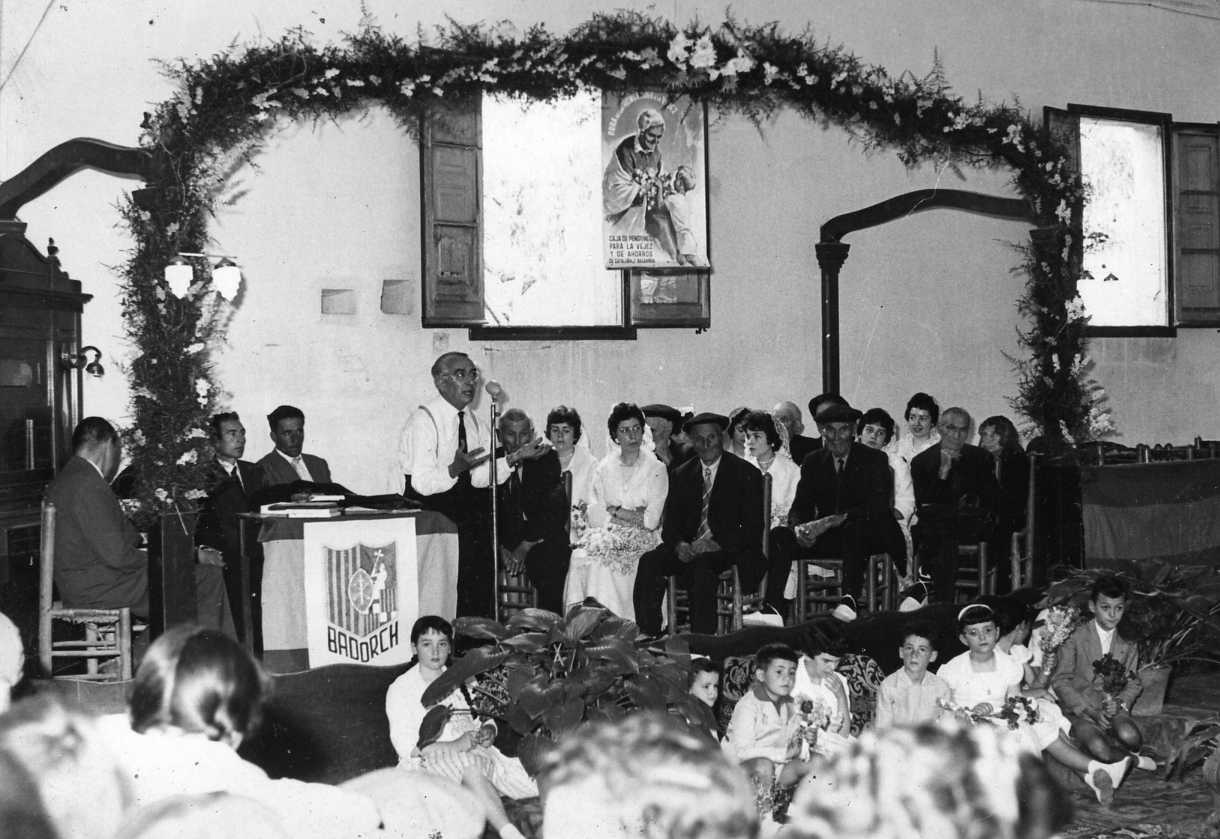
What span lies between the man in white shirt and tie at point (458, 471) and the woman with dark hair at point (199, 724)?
521cm

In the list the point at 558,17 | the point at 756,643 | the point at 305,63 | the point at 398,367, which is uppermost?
the point at 558,17

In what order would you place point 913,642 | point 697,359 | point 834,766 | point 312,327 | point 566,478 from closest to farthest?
point 834,766 < point 913,642 < point 566,478 < point 312,327 < point 697,359

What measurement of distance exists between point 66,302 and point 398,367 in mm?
1999

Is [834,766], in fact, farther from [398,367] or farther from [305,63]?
[398,367]

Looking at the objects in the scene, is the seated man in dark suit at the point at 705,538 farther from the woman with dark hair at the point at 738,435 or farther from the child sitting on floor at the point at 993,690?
the child sitting on floor at the point at 993,690

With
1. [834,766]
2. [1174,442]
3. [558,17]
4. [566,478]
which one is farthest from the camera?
[1174,442]

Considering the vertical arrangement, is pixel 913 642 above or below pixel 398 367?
below

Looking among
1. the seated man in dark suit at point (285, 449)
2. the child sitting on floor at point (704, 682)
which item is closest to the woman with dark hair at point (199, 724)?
the child sitting on floor at point (704, 682)

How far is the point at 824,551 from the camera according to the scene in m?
7.47

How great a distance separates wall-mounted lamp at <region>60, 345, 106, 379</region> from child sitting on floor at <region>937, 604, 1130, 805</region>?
4.52m

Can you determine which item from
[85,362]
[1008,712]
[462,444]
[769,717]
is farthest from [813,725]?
[85,362]

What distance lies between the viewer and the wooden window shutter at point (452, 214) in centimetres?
846

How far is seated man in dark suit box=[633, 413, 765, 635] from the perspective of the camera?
276 inches

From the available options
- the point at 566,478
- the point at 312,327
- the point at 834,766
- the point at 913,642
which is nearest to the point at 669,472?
the point at 566,478
